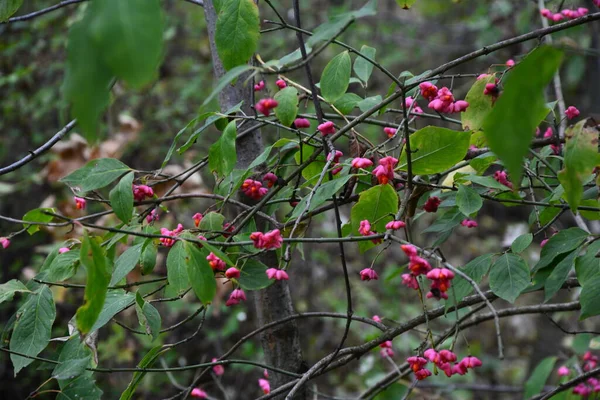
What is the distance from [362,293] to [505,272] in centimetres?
356

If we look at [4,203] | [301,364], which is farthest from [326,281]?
[301,364]

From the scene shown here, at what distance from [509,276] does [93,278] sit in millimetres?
802

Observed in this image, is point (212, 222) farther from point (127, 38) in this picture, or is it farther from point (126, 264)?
point (127, 38)

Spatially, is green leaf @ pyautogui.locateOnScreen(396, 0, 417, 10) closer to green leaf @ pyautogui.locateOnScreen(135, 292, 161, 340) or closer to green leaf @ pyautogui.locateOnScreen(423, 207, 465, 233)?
green leaf @ pyautogui.locateOnScreen(423, 207, 465, 233)

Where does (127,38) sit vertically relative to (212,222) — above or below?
above

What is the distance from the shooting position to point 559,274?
1.26 meters

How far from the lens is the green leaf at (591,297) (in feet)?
3.87

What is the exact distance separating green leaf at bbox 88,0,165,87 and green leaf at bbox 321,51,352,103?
0.71 metres

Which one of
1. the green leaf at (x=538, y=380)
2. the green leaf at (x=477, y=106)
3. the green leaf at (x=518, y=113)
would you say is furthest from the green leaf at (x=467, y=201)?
the green leaf at (x=538, y=380)

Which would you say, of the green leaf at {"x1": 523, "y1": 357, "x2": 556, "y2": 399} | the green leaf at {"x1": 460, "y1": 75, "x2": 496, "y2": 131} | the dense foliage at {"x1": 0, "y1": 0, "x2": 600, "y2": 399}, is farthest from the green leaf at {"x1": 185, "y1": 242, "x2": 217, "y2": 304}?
the green leaf at {"x1": 523, "y1": 357, "x2": 556, "y2": 399}

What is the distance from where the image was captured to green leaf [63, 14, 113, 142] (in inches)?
21.0

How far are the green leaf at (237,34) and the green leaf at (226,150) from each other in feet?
0.71

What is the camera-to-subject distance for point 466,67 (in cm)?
495

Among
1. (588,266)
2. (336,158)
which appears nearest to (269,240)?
(336,158)
